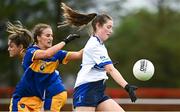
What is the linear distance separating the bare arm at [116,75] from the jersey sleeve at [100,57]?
0.05 m

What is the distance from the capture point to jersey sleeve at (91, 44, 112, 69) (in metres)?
6.96

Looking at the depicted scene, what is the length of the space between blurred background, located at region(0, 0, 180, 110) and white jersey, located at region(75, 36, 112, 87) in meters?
23.7

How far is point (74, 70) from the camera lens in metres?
32.8

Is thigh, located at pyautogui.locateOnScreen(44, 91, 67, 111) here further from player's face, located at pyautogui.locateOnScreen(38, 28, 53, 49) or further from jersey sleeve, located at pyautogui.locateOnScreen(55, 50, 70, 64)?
player's face, located at pyautogui.locateOnScreen(38, 28, 53, 49)

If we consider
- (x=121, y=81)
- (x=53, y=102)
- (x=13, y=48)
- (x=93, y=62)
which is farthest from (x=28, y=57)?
(x=121, y=81)

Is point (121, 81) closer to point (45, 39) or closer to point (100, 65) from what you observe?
point (100, 65)

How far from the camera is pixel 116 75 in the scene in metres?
6.88

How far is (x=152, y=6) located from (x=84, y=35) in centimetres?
900

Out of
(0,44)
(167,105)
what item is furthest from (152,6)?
(167,105)

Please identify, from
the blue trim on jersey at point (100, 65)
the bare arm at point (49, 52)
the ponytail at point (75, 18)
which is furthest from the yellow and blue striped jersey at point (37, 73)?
the blue trim on jersey at point (100, 65)

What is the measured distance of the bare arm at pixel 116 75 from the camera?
6.84 m

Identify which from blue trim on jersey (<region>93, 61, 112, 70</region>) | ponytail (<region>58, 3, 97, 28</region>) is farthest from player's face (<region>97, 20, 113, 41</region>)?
ponytail (<region>58, 3, 97, 28</region>)

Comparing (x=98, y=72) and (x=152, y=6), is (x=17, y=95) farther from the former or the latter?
(x=152, y=6)

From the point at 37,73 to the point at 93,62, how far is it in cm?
100
